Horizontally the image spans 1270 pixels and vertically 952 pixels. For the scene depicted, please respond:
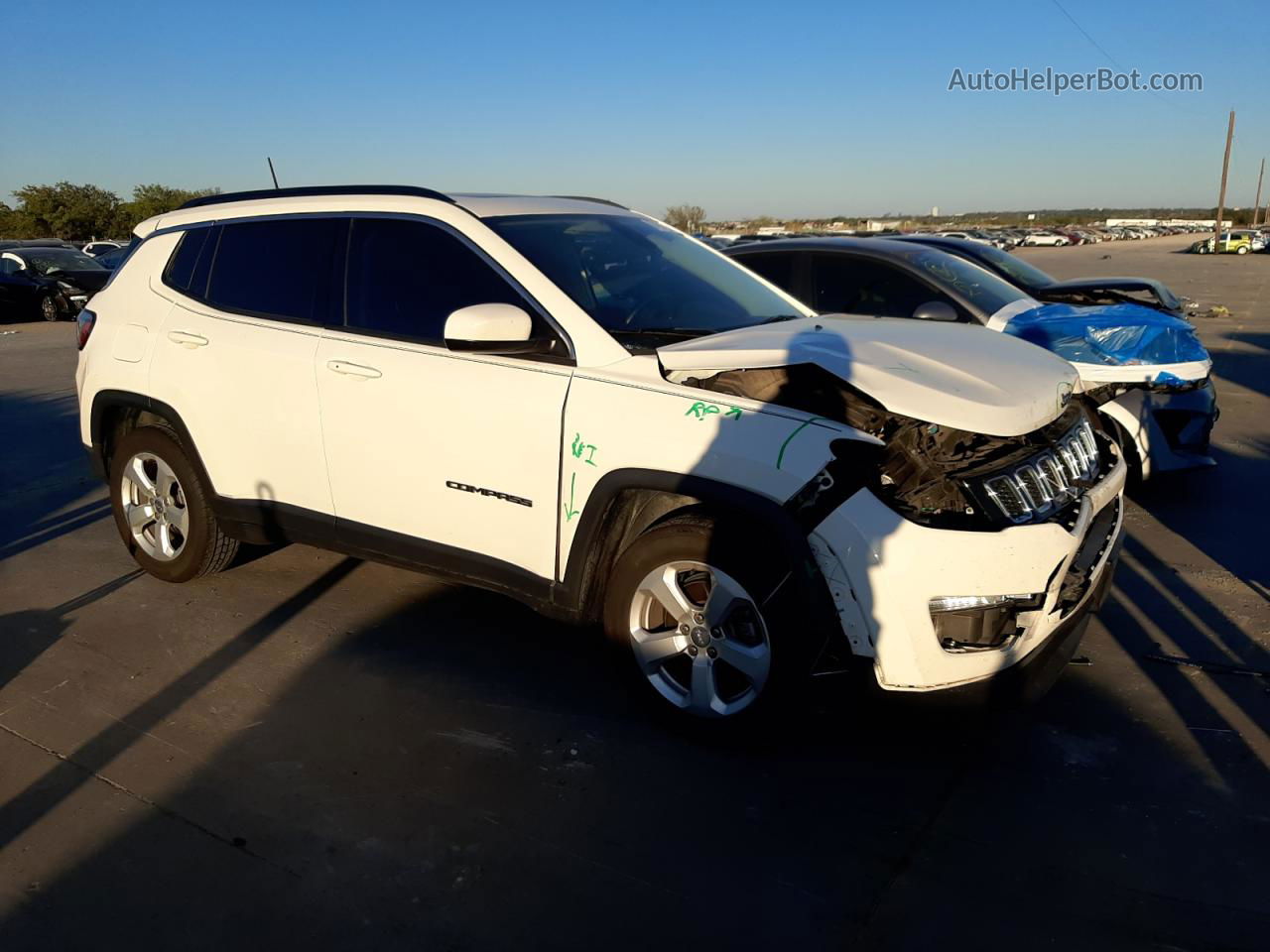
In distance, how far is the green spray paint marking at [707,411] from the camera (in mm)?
3181

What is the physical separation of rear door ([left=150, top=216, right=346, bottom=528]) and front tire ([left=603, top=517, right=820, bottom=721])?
1612 millimetres

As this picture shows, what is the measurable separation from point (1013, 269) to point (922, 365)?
5597mm

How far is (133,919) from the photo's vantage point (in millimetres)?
2662

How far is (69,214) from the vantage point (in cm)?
5050

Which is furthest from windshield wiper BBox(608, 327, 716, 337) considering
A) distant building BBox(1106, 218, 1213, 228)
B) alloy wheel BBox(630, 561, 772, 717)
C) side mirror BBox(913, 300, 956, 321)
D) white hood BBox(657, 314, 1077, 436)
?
distant building BBox(1106, 218, 1213, 228)

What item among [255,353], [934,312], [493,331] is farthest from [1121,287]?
[255,353]

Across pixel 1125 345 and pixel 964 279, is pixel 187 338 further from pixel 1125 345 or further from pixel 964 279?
pixel 1125 345

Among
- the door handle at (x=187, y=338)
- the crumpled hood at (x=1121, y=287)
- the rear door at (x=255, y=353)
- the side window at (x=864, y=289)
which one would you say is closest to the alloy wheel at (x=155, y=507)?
the rear door at (x=255, y=353)

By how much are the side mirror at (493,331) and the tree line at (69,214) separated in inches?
2065

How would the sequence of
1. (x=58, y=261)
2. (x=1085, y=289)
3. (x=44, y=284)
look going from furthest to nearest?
(x=58, y=261)
(x=44, y=284)
(x=1085, y=289)

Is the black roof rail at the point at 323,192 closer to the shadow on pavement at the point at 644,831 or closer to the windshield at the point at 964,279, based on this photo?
the shadow on pavement at the point at 644,831

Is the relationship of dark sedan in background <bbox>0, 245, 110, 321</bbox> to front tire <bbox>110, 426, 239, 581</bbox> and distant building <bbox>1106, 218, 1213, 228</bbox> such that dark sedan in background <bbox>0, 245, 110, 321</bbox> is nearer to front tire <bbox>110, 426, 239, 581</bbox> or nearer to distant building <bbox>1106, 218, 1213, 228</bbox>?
front tire <bbox>110, 426, 239, 581</bbox>

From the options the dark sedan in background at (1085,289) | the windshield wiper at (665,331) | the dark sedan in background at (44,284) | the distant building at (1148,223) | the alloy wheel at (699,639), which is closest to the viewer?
the alloy wheel at (699,639)

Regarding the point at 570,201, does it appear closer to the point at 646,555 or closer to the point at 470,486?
the point at 470,486
